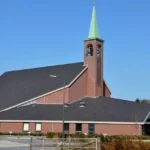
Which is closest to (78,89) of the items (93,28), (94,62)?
(94,62)

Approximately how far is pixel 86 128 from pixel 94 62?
45.5 ft

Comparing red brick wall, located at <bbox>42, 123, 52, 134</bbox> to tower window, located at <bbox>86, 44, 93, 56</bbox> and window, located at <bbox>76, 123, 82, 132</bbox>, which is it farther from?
tower window, located at <bbox>86, 44, 93, 56</bbox>

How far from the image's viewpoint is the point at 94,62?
69.1 metres

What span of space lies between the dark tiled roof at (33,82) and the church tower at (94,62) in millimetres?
1740

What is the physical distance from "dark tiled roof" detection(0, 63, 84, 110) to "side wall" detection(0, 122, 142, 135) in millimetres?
6030

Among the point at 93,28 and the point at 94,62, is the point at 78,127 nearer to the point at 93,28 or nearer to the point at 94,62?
the point at 94,62

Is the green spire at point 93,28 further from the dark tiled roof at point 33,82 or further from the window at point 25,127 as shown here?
the window at point 25,127

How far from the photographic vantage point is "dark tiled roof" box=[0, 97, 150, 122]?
57.9 metres

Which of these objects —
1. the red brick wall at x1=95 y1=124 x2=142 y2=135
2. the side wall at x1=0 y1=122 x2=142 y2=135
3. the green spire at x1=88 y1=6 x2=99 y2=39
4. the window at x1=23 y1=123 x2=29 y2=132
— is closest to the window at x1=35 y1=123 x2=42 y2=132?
the side wall at x1=0 y1=122 x2=142 y2=135

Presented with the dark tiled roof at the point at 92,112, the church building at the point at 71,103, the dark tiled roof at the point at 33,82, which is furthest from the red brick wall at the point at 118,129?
the dark tiled roof at the point at 33,82

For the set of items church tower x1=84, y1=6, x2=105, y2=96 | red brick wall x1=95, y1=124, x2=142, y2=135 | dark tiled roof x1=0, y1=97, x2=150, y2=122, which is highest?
church tower x1=84, y1=6, x2=105, y2=96

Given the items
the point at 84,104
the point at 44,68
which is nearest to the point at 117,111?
the point at 84,104

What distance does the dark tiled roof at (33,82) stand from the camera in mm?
69812

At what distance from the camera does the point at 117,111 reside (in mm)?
59500
